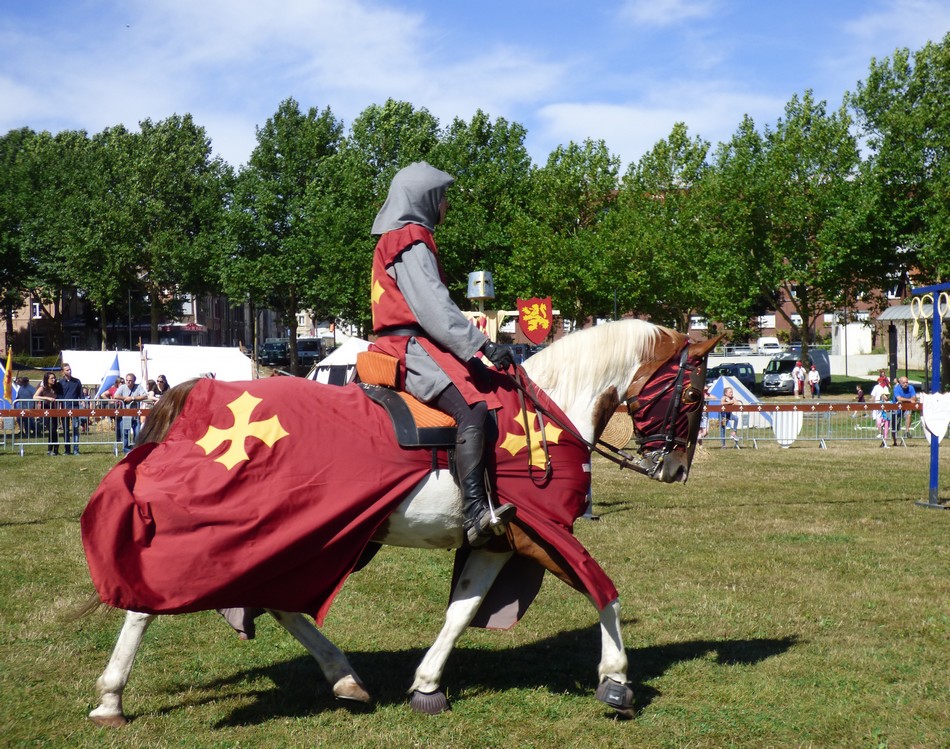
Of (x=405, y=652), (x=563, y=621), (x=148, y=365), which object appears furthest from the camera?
(x=148, y=365)

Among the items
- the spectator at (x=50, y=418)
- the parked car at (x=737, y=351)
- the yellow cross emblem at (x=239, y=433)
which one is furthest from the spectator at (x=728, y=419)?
the parked car at (x=737, y=351)

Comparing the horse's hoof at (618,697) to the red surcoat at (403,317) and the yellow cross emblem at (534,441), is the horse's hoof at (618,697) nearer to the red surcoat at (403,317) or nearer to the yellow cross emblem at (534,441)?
the yellow cross emblem at (534,441)

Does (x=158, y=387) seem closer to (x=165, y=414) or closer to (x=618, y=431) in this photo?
(x=165, y=414)

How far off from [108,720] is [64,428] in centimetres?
1750

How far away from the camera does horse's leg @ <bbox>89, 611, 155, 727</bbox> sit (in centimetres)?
519

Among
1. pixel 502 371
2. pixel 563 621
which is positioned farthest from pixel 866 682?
pixel 502 371

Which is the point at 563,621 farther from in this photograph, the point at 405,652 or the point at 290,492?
the point at 290,492

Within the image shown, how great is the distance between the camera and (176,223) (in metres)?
64.1

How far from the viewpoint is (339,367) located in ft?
82.8

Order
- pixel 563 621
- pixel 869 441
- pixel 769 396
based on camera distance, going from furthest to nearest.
Answer: pixel 769 396, pixel 869 441, pixel 563 621

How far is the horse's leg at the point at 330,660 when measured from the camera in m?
5.47

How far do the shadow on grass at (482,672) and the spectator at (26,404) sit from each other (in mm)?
17152

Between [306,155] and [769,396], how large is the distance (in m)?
31.7

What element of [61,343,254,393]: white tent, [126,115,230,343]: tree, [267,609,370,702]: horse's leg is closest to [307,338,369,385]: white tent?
[61,343,254,393]: white tent
